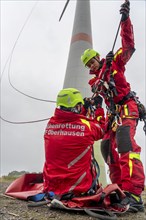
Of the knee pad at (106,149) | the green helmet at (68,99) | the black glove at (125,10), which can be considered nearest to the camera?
the green helmet at (68,99)

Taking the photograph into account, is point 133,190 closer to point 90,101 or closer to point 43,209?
point 43,209

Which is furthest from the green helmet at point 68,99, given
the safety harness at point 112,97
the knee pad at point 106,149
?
the knee pad at point 106,149

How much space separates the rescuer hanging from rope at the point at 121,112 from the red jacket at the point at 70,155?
572 millimetres

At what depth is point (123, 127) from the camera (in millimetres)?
4574

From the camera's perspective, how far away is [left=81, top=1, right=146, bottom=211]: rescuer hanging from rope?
429 cm

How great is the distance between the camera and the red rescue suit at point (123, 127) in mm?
4277

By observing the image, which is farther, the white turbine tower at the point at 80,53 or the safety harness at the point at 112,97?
the white turbine tower at the point at 80,53

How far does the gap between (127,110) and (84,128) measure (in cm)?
107

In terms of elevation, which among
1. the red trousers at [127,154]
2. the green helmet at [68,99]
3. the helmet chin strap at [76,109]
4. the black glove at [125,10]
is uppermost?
the black glove at [125,10]

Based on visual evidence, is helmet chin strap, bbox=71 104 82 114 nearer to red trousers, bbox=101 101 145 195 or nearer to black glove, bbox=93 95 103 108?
red trousers, bbox=101 101 145 195

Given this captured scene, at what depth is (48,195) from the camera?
4.13 meters

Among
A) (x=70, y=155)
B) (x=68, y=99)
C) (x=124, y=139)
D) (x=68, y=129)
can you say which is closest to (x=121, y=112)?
(x=124, y=139)

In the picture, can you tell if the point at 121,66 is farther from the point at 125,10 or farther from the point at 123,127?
the point at 123,127

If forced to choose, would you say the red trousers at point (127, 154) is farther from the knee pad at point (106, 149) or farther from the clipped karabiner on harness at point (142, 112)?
the clipped karabiner on harness at point (142, 112)
